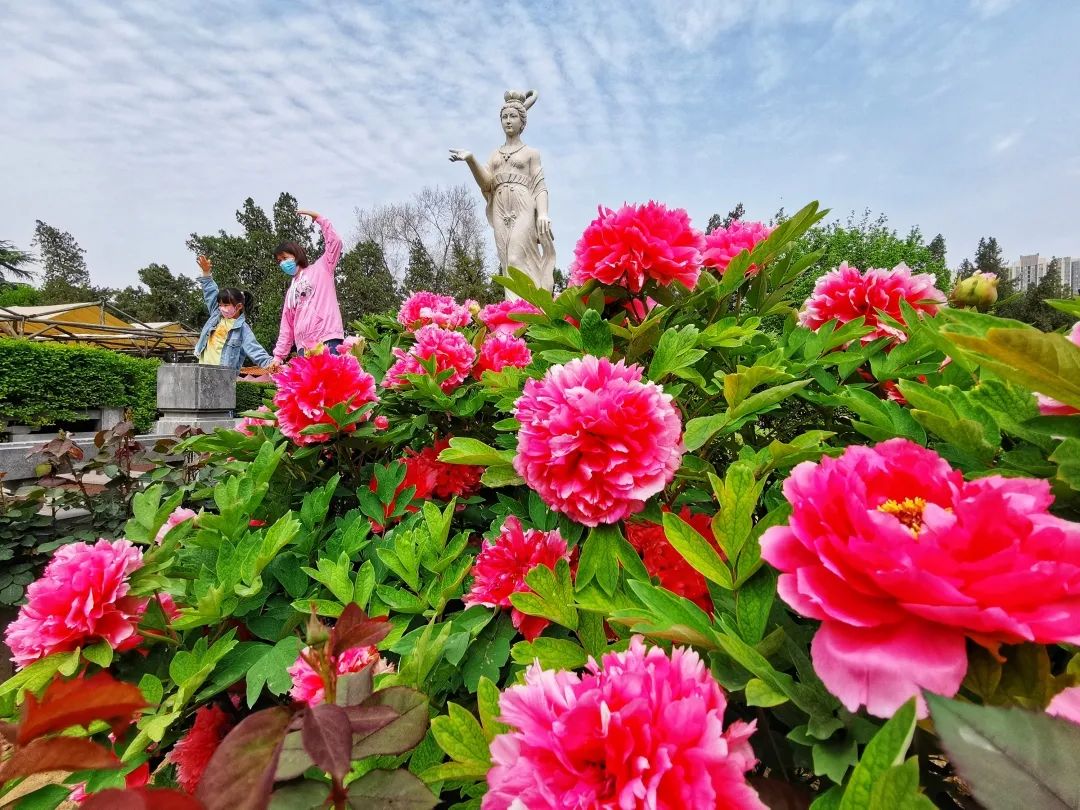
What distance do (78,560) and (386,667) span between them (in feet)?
1.80

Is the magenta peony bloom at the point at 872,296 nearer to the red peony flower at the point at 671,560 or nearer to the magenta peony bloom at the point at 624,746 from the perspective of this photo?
the red peony flower at the point at 671,560

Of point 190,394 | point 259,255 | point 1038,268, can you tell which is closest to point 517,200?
point 190,394

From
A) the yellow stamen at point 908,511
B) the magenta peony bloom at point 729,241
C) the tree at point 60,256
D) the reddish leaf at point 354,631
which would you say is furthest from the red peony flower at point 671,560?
the tree at point 60,256

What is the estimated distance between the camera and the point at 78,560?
911mm

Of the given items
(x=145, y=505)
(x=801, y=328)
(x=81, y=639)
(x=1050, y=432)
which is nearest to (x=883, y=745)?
(x=1050, y=432)

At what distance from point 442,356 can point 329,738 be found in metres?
1.17

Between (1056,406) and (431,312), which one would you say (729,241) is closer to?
(1056,406)

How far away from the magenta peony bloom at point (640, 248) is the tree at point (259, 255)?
2451 cm

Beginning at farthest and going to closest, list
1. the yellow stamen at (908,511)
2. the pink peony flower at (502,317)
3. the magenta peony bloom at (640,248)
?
the pink peony flower at (502,317)
the magenta peony bloom at (640,248)
the yellow stamen at (908,511)

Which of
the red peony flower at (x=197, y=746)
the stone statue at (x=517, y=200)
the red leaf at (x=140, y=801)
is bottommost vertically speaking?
the red peony flower at (x=197, y=746)

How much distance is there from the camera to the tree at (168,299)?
3247 cm

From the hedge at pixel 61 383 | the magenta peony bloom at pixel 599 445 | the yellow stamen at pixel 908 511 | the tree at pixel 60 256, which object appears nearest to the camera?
the yellow stamen at pixel 908 511

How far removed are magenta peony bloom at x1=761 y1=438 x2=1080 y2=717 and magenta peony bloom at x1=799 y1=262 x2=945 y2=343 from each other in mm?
794

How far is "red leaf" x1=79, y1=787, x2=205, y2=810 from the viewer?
0.33 m
